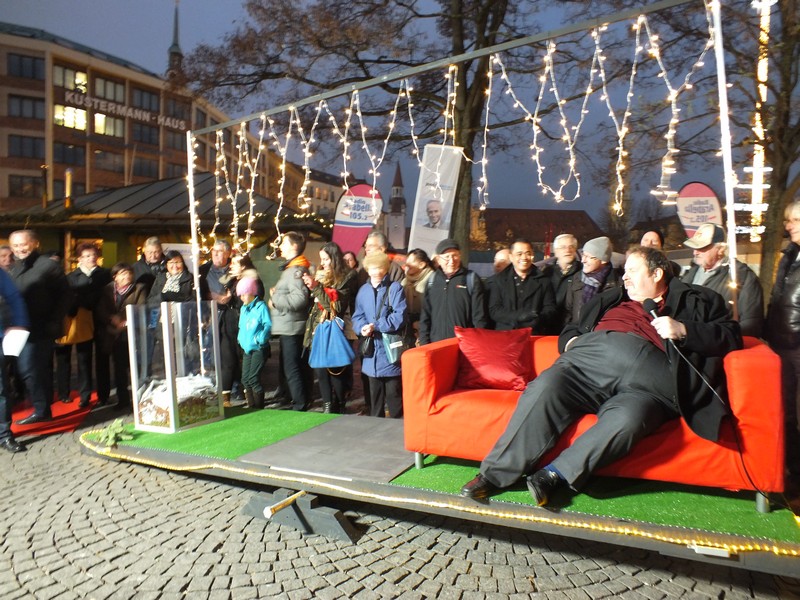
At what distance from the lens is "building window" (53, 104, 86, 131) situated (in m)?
44.8

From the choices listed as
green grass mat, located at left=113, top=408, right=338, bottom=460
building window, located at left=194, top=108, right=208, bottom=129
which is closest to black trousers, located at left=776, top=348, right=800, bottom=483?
green grass mat, located at left=113, top=408, right=338, bottom=460

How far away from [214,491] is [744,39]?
10.8m

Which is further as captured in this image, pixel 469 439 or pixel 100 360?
pixel 100 360

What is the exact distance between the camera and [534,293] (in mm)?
5020

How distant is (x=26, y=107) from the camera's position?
143 feet

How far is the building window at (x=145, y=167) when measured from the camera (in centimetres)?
5175

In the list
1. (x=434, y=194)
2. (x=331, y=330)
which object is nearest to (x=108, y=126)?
(x=434, y=194)

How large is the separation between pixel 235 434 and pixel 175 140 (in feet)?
185

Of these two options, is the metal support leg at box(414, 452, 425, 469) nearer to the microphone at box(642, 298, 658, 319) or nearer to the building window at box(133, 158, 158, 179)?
the microphone at box(642, 298, 658, 319)

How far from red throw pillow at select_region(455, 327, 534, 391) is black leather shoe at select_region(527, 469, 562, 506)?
3.44ft

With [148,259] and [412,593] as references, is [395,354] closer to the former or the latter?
[412,593]

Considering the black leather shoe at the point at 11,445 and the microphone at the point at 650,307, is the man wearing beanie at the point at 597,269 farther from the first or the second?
the black leather shoe at the point at 11,445

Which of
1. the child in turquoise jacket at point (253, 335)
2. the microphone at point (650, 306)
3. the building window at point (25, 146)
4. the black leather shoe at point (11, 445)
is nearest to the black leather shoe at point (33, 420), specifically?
the black leather shoe at point (11, 445)

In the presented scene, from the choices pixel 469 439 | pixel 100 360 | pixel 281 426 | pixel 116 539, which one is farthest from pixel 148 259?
pixel 469 439
